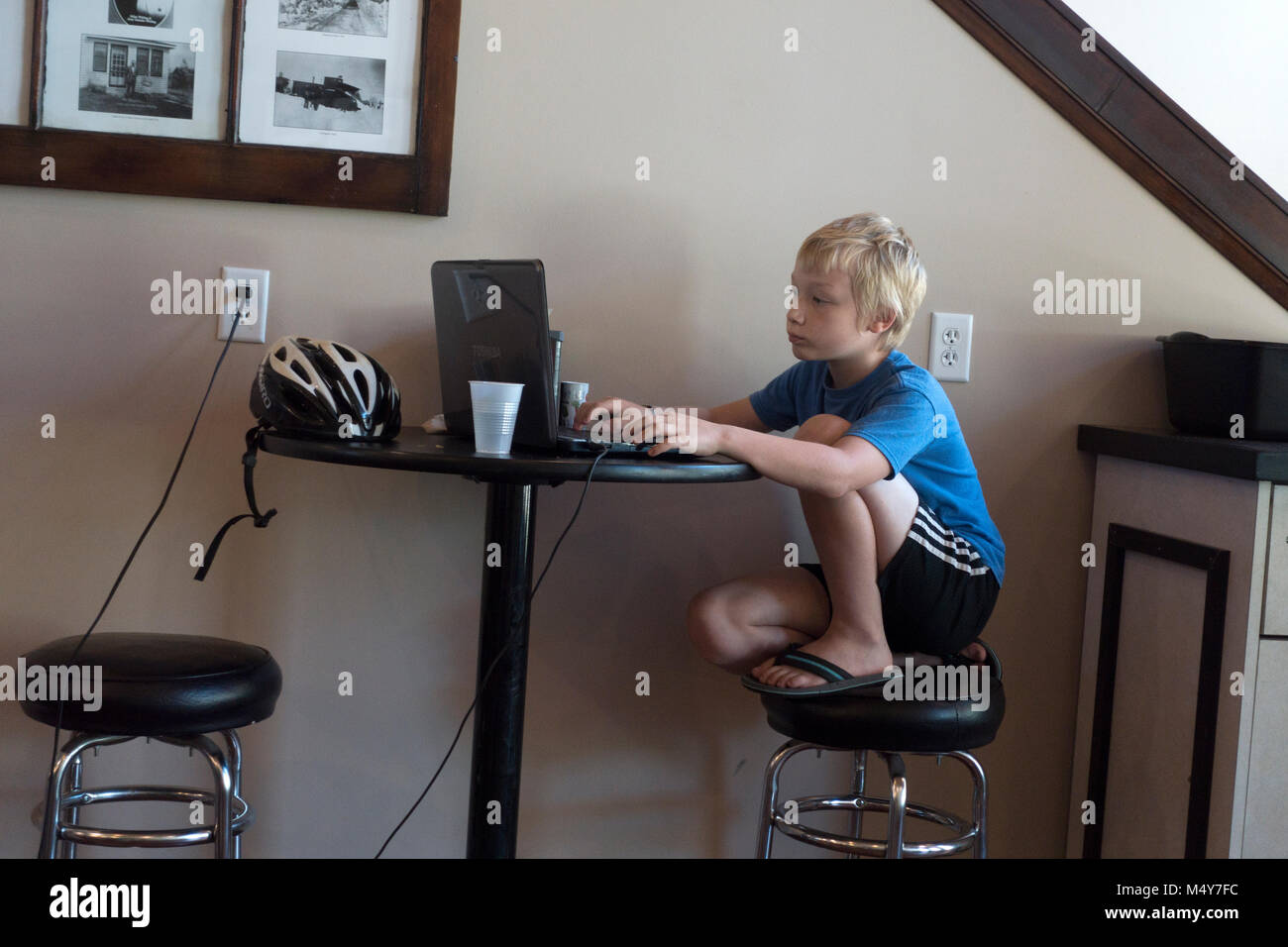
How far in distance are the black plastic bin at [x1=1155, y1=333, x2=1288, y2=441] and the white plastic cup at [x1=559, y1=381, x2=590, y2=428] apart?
1.02 m

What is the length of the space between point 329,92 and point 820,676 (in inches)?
46.5

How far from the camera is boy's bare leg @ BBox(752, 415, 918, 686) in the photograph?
4.98 feet

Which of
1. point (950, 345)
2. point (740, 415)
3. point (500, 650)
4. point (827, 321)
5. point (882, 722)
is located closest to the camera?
point (882, 722)

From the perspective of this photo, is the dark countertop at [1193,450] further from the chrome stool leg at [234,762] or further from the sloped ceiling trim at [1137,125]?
the chrome stool leg at [234,762]

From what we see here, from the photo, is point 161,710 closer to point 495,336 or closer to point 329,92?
point 495,336

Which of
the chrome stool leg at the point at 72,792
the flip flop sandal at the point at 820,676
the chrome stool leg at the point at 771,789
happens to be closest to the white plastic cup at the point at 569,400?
the flip flop sandal at the point at 820,676

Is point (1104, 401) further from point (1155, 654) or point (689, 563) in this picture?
point (689, 563)

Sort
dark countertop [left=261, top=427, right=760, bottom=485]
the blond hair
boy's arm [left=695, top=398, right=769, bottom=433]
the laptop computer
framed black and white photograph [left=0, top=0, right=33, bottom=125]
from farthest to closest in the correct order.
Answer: boy's arm [left=695, top=398, right=769, bottom=433] < framed black and white photograph [left=0, top=0, right=33, bottom=125] < the blond hair < the laptop computer < dark countertop [left=261, top=427, right=760, bottom=485]

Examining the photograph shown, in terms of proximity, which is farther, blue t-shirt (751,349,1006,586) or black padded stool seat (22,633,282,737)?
blue t-shirt (751,349,1006,586)

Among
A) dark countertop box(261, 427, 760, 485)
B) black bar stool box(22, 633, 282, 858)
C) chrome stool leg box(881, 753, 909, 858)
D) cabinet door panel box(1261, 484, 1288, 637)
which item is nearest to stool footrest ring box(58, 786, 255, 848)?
black bar stool box(22, 633, 282, 858)

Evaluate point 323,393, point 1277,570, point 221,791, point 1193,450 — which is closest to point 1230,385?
point 1193,450

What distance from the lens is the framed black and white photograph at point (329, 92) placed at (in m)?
1.77

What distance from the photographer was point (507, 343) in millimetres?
1470

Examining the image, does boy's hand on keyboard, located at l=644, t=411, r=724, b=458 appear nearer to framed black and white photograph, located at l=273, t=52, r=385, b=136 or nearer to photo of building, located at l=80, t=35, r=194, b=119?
framed black and white photograph, located at l=273, t=52, r=385, b=136
